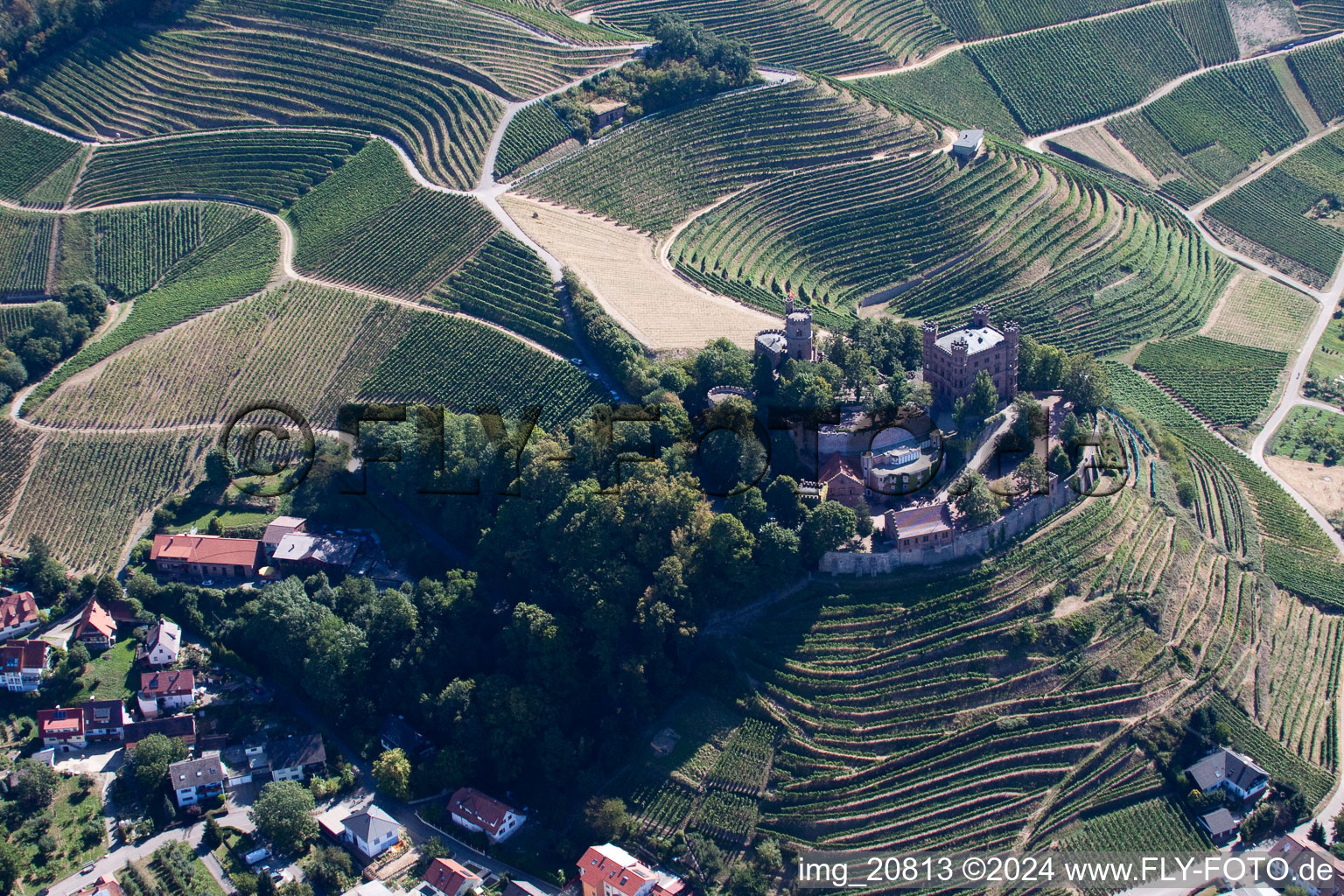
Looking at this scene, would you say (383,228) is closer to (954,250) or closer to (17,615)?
(17,615)

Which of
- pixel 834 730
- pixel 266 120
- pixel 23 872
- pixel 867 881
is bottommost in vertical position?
pixel 23 872

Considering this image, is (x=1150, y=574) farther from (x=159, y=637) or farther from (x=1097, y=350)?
(x=159, y=637)

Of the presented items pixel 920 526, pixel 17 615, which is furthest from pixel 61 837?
pixel 920 526

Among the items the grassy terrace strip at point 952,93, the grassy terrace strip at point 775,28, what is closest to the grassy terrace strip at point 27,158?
the grassy terrace strip at point 775,28

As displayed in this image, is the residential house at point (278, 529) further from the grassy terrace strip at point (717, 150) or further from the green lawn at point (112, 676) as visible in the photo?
the grassy terrace strip at point (717, 150)

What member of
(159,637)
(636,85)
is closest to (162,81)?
(636,85)

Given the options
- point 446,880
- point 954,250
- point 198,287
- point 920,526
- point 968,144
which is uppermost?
point 968,144
